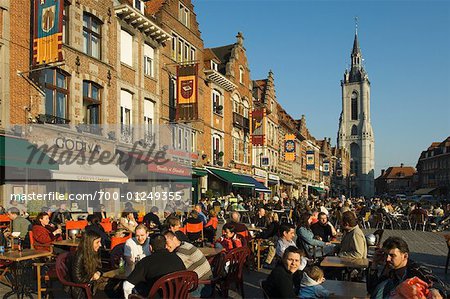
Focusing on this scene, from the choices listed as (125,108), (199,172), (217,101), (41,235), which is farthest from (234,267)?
(217,101)

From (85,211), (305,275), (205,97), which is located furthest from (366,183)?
(305,275)

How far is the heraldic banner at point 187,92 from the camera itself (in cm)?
2381

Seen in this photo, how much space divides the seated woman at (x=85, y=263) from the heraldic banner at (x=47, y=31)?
10.2 meters

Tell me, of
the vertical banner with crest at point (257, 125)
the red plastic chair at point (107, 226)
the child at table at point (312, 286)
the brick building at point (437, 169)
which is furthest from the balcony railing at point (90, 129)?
the brick building at point (437, 169)

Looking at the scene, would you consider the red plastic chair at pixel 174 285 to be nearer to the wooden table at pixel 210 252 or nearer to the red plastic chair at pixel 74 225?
the wooden table at pixel 210 252

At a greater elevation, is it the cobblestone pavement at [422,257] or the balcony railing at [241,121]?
the balcony railing at [241,121]

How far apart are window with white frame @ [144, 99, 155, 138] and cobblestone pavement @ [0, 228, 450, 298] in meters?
13.4

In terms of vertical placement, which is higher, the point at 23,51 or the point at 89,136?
the point at 23,51

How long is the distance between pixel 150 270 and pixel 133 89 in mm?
17492

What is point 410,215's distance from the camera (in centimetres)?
2311

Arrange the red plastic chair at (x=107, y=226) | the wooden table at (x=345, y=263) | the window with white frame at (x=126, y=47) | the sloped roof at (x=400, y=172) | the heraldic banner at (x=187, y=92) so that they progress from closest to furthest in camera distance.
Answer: the wooden table at (x=345, y=263) → the red plastic chair at (x=107, y=226) → the window with white frame at (x=126, y=47) → the heraldic banner at (x=187, y=92) → the sloped roof at (x=400, y=172)

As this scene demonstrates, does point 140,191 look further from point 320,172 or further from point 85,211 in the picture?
point 320,172

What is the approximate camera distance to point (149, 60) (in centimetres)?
2384

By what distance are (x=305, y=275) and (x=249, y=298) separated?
126 inches
